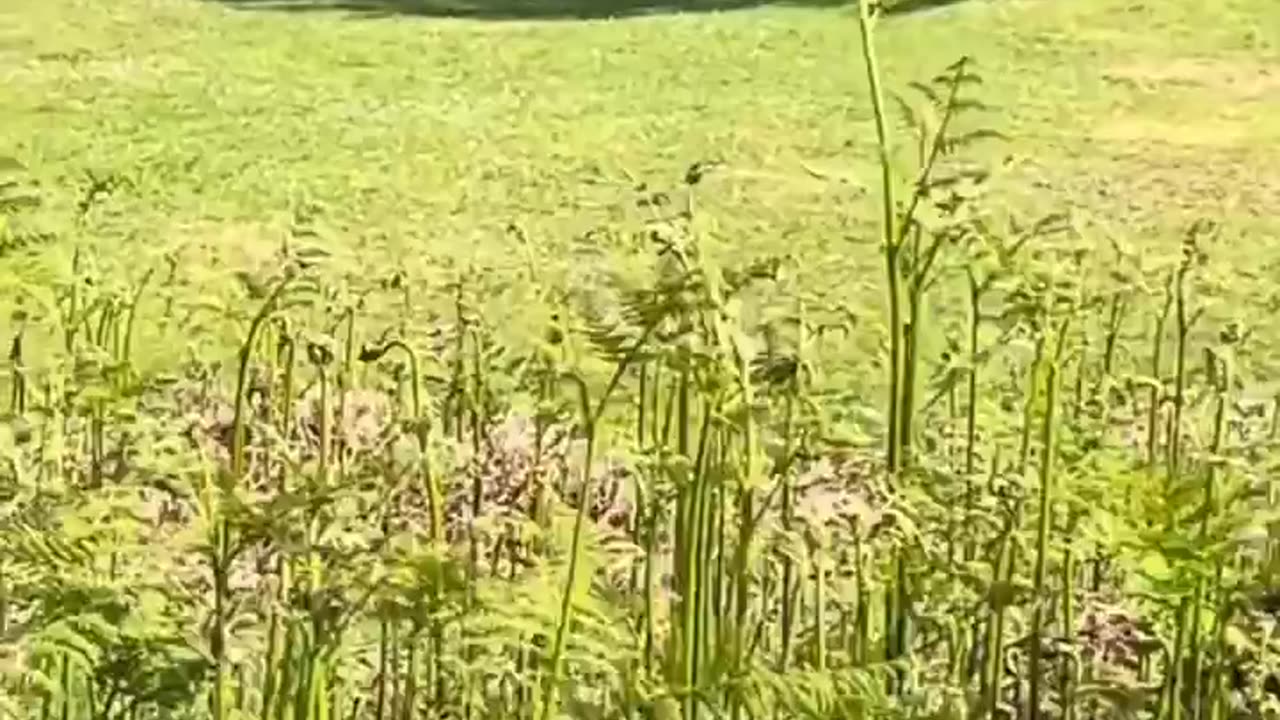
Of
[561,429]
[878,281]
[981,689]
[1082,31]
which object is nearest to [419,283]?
[878,281]

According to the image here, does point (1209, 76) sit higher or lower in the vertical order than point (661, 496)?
lower

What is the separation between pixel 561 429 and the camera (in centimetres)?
351

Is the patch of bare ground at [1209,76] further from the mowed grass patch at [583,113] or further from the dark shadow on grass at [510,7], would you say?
the dark shadow on grass at [510,7]

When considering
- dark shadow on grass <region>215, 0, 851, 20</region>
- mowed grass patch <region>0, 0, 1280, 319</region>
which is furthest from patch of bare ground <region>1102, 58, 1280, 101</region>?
dark shadow on grass <region>215, 0, 851, 20</region>

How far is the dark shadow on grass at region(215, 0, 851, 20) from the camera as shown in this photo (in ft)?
45.9

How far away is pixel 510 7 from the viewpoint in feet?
47.8

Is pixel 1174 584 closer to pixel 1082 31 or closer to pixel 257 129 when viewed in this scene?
pixel 257 129

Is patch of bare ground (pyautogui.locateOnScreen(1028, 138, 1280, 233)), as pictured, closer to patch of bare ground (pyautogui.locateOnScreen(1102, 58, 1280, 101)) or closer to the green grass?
the green grass

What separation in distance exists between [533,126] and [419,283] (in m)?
3.92

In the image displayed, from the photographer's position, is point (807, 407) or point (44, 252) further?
point (44, 252)

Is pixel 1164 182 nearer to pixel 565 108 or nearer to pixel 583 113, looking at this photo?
pixel 583 113

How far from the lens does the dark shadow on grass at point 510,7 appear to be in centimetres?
1398

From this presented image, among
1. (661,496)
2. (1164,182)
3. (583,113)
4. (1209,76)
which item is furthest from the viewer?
(1209,76)

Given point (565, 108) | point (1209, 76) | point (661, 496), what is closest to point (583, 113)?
point (565, 108)
